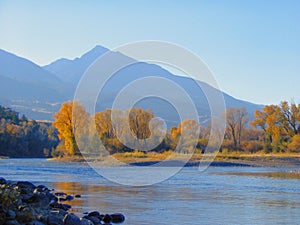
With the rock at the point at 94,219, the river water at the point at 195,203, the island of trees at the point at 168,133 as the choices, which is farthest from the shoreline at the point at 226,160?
the rock at the point at 94,219

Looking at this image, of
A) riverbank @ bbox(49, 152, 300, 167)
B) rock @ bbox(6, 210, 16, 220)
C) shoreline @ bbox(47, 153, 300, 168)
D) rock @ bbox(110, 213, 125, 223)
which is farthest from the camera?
riverbank @ bbox(49, 152, 300, 167)

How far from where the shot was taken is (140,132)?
258 feet

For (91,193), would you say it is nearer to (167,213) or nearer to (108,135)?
(167,213)

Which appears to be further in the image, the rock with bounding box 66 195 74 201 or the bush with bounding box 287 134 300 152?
the bush with bounding box 287 134 300 152

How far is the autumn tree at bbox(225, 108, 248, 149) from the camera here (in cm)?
8381

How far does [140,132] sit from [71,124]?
33.5 ft

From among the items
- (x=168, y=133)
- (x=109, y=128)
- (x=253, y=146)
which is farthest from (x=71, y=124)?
(x=253, y=146)

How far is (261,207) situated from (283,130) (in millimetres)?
56804

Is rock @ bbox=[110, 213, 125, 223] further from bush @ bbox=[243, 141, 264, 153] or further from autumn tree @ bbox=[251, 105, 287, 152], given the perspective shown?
bush @ bbox=[243, 141, 264, 153]

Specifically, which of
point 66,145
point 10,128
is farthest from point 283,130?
point 10,128

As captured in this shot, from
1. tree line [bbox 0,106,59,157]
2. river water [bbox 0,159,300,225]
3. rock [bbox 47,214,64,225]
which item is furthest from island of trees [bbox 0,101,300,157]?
rock [bbox 47,214,64,225]

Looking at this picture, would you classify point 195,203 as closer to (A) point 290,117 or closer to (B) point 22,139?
(A) point 290,117

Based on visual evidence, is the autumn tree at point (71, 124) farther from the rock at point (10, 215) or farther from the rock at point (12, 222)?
the rock at point (12, 222)

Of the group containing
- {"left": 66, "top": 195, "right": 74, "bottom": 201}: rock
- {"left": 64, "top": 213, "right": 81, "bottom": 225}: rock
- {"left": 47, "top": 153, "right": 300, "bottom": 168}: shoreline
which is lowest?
{"left": 66, "top": 195, "right": 74, "bottom": 201}: rock
